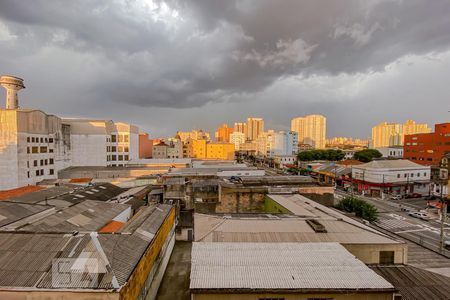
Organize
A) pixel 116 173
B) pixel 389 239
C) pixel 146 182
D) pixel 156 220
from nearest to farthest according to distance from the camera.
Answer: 1. pixel 389 239
2. pixel 156 220
3. pixel 146 182
4. pixel 116 173

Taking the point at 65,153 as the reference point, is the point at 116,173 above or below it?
below

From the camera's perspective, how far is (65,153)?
53844 millimetres

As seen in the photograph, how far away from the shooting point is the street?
87.7 ft

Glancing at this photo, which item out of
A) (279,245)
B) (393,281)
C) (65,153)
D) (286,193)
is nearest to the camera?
(393,281)

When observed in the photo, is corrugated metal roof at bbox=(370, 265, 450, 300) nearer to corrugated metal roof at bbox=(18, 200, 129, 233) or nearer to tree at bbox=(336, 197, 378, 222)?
tree at bbox=(336, 197, 378, 222)

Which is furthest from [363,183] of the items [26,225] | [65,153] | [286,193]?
[65,153]

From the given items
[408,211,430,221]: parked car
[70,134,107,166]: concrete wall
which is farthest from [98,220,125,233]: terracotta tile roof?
[70,134,107,166]: concrete wall

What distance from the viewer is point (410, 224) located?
1268 inches

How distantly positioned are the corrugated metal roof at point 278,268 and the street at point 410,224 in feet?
60.6

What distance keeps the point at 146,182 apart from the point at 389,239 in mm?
39389

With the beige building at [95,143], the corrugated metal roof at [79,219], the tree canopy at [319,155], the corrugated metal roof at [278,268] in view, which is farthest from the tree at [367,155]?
the corrugated metal roof at [79,219]

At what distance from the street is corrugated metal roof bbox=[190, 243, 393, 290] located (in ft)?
60.6

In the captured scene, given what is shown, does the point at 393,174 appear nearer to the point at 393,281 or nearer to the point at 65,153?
the point at 393,281

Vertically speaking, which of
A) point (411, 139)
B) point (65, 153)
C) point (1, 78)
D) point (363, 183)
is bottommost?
point (363, 183)
